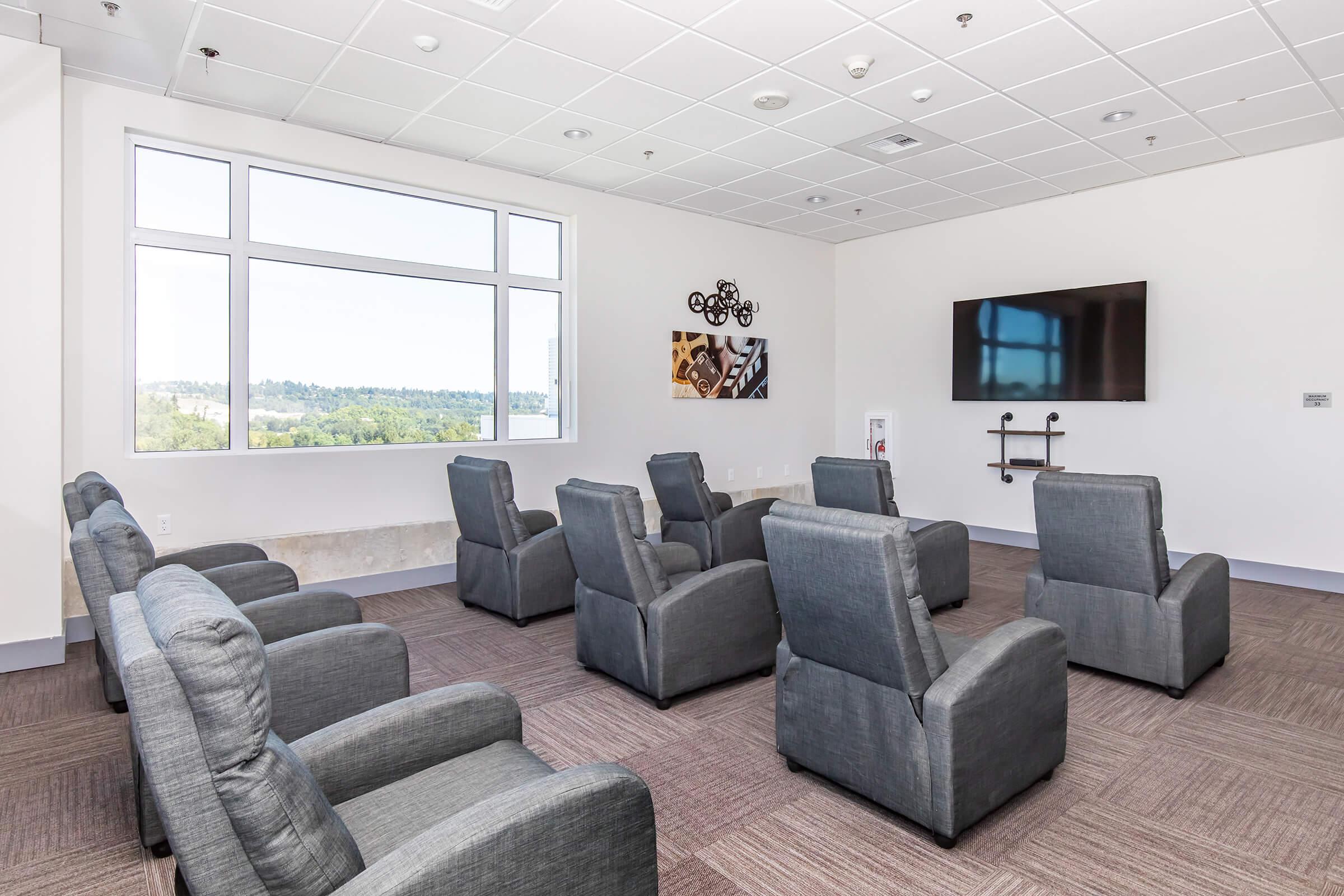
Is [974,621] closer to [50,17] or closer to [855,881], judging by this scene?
[855,881]

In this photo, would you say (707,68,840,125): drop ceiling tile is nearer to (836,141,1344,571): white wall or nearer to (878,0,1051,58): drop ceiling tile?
(878,0,1051,58): drop ceiling tile

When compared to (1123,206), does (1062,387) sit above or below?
below

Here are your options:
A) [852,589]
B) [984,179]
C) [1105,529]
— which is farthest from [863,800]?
[984,179]

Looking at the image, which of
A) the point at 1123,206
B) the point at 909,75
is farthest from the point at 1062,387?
the point at 909,75

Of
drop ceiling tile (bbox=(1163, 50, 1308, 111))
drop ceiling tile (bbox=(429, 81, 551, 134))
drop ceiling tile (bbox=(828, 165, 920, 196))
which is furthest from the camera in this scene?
drop ceiling tile (bbox=(828, 165, 920, 196))

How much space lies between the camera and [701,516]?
218 inches

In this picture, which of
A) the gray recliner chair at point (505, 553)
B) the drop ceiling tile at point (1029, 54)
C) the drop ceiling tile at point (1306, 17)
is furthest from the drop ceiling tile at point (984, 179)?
the gray recliner chair at point (505, 553)

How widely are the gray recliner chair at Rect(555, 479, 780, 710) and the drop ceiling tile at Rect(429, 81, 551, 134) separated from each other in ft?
8.38

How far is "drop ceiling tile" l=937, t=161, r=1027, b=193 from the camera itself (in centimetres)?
597

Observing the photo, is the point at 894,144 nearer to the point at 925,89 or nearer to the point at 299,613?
the point at 925,89

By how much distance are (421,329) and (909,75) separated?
3838 mm

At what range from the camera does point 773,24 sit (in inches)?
147

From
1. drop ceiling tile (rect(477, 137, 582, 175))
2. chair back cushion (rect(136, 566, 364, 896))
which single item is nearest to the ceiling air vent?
drop ceiling tile (rect(477, 137, 582, 175))

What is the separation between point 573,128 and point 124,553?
4045mm
